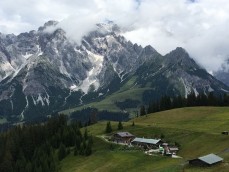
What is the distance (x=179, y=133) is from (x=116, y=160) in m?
34.3

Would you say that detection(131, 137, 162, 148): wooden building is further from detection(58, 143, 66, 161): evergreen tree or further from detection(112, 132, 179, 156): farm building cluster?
detection(58, 143, 66, 161): evergreen tree

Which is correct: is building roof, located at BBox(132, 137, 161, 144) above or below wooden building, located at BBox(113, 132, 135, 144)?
below

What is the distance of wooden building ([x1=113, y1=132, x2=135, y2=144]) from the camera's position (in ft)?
563

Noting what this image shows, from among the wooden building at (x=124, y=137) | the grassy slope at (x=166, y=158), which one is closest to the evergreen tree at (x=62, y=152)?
the grassy slope at (x=166, y=158)

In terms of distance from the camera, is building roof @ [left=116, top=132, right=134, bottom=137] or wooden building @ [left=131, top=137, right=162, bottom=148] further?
building roof @ [left=116, top=132, right=134, bottom=137]

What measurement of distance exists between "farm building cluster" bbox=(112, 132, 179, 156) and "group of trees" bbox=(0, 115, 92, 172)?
12688mm

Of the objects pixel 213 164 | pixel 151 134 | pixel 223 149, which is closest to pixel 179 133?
pixel 151 134

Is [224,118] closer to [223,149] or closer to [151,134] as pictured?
[151,134]

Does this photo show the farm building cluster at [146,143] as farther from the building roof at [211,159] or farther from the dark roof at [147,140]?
the building roof at [211,159]

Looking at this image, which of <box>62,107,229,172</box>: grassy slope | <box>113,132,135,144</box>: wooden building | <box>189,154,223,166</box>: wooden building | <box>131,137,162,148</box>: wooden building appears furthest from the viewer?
<box>113,132,135,144</box>: wooden building

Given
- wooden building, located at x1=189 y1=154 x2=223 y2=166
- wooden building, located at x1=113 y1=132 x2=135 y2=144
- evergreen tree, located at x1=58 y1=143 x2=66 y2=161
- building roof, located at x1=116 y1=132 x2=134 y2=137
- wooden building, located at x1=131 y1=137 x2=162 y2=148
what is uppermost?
building roof, located at x1=116 y1=132 x2=134 y2=137

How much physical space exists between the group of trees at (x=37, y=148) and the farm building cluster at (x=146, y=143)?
12.7m

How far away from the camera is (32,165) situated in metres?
158

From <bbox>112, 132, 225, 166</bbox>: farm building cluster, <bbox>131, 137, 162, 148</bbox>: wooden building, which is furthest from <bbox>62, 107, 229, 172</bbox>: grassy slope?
<bbox>131, 137, 162, 148</bbox>: wooden building
